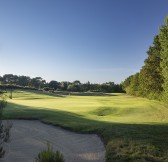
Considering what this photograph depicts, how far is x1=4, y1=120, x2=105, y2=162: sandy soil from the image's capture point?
15393 millimetres

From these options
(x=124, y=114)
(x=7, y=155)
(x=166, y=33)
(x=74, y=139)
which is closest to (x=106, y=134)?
(x=74, y=139)

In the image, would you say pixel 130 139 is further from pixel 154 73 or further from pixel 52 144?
pixel 154 73

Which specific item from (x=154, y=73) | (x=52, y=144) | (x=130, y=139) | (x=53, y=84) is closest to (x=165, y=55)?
(x=154, y=73)

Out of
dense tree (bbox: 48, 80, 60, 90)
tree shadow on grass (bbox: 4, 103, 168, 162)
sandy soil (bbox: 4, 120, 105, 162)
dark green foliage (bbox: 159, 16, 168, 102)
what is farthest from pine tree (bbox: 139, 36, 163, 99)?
dense tree (bbox: 48, 80, 60, 90)

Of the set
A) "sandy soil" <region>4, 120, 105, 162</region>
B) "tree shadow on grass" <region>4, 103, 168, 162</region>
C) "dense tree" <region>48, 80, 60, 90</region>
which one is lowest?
"sandy soil" <region>4, 120, 105, 162</region>

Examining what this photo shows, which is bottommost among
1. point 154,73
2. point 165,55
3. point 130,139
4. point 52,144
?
point 52,144

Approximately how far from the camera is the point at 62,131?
75.5 feet

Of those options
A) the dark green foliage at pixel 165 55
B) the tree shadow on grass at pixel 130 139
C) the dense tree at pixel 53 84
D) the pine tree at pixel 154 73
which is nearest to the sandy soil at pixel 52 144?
the tree shadow on grass at pixel 130 139

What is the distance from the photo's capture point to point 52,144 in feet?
60.1

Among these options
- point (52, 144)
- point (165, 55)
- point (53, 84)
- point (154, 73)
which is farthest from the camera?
point (53, 84)

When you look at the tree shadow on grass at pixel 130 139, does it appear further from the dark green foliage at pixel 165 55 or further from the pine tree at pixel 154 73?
the pine tree at pixel 154 73

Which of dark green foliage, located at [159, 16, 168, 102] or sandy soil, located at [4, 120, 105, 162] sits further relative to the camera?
dark green foliage, located at [159, 16, 168, 102]

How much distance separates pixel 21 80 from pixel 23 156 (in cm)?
15081

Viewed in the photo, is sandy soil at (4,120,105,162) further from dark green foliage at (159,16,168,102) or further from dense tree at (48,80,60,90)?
dense tree at (48,80,60,90)
